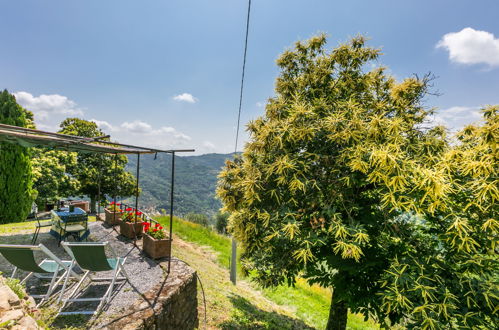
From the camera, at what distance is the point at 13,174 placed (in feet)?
38.8

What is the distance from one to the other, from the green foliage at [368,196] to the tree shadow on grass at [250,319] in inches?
47.0

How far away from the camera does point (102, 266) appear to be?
431cm

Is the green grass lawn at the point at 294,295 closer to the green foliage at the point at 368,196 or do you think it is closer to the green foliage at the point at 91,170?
the green foliage at the point at 368,196

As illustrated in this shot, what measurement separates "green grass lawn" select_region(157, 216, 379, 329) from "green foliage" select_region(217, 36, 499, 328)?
107 inches

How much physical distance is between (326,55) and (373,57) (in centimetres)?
114

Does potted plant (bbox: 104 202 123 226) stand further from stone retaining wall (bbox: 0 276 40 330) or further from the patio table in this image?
stone retaining wall (bbox: 0 276 40 330)

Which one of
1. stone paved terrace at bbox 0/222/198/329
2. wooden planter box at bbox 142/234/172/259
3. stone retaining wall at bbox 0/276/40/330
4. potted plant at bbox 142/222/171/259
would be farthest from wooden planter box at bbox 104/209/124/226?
stone retaining wall at bbox 0/276/40/330

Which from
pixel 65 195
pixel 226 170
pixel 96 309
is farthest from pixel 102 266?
pixel 65 195

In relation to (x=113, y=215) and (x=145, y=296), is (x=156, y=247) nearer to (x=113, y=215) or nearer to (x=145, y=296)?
(x=145, y=296)

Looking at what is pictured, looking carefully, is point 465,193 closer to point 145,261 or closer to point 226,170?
point 226,170

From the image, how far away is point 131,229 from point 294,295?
815 cm

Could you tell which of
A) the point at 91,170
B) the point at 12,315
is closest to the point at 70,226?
the point at 12,315

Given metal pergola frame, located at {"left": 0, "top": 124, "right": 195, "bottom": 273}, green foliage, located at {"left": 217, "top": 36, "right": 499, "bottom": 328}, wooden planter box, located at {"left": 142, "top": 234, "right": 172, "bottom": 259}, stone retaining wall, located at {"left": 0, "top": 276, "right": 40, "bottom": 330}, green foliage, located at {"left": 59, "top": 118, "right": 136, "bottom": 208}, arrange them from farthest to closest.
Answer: green foliage, located at {"left": 59, "top": 118, "right": 136, "bottom": 208} → wooden planter box, located at {"left": 142, "top": 234, "right": 172, "bottom": 259} → metal pergola frame, located at {"left": 0, "top": 124, "right": 195, "bottom": 273} → green foliage, located at {"left": 217, "top": 36, "right": 499, "bottom": 328} → stone retaining wall, located at {"left": 0, "top": 276, "right": 40, "bottom": 330}

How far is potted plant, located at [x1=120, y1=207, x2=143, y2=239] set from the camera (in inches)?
288
